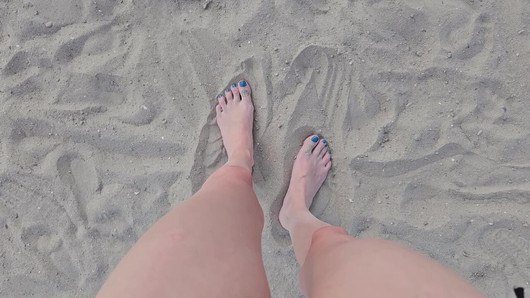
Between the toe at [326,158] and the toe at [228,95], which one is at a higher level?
the toe at [228,95]

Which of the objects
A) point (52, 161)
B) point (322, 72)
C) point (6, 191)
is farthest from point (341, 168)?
point (6, 191)

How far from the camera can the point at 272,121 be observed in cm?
161

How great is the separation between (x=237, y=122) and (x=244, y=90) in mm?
143

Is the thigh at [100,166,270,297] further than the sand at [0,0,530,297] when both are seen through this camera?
No

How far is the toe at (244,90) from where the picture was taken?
1606 mm

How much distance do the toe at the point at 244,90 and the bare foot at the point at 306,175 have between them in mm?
293

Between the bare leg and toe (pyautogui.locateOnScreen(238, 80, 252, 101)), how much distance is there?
18.4 inches

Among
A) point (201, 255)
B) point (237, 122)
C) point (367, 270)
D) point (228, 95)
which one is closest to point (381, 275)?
point (367, 270)

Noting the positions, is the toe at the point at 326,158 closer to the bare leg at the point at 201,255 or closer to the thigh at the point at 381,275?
the bare leg at the point at 201,255

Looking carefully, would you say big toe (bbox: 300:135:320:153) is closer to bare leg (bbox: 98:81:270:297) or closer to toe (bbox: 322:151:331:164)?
toe (bbox: 322:151:331:164)

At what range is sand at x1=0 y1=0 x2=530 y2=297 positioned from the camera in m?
1.51

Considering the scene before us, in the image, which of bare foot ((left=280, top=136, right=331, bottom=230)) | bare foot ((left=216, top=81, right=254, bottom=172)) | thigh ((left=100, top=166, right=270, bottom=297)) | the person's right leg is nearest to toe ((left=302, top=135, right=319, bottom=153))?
bare foot ((left=280, top=136, right=331, bottom=230))

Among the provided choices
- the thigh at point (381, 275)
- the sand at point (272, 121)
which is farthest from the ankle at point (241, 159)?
the thigh at point (381, 275)

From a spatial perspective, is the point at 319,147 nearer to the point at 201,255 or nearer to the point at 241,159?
the point at 241,159
